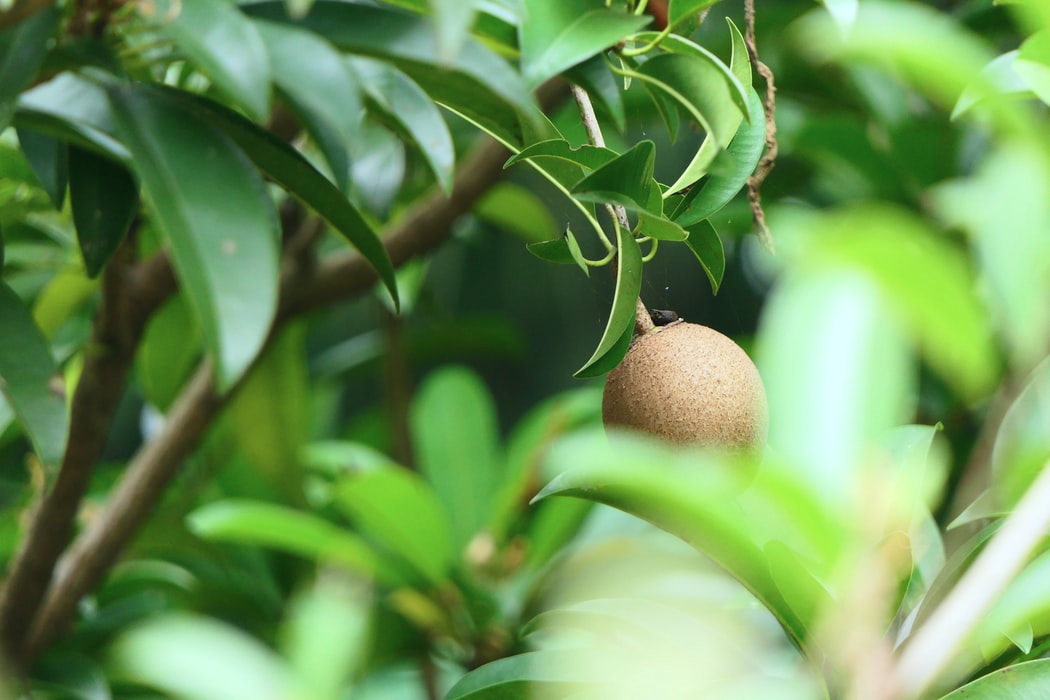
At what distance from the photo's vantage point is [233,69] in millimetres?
374

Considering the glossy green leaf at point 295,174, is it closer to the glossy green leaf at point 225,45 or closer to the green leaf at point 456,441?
the glossy green leaf at point 225,45

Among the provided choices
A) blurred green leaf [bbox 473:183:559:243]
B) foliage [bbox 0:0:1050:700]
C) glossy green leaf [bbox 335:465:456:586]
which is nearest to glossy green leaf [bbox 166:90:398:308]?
foliage [bbox 0:0:1050:700]

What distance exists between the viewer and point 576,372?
1.42ft

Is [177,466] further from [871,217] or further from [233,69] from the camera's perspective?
[871,217]

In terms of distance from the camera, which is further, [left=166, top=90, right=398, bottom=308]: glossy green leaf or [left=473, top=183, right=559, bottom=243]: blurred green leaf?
[left=473, top=183, right=559, bottom=243]: blurred green leaf

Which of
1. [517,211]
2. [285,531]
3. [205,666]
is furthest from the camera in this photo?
[517,211]


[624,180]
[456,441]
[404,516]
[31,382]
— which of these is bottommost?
[456,441]

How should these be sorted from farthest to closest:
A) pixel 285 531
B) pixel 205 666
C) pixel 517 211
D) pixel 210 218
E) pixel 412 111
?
pixel 517 211 → pixel 285 531 → pixel 412 111 → pixel 210 218 → pixel 205 666

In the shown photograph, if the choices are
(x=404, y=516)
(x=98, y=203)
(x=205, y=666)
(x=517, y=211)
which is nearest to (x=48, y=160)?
(x=98, y=203)

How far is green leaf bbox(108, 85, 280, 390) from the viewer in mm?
333

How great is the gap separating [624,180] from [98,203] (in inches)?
10.6

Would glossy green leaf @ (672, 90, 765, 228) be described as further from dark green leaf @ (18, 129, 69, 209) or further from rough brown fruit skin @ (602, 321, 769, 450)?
dark green leaf @ (18, 129, 69, 209)

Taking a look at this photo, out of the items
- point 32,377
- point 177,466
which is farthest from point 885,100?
point 32,377

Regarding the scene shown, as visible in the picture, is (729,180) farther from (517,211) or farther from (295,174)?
(517,211)
